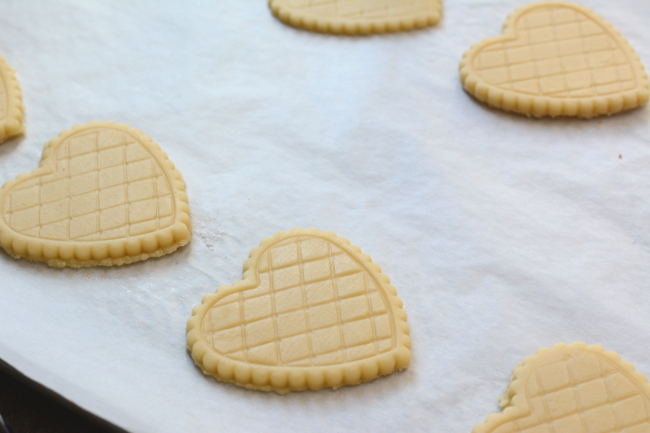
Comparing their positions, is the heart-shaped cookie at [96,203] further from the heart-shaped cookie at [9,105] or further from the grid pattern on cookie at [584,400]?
the grid pattern on cookie at [584,400]

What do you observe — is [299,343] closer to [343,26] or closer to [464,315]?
[464,315]

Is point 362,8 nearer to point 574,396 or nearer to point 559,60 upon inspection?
point 559,60

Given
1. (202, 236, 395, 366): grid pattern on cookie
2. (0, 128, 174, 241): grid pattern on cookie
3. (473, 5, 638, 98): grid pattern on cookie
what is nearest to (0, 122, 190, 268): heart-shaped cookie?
(0, 128, 174, 241): grid pattern on cookie

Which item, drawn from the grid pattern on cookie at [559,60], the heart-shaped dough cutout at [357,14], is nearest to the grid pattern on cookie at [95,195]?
the heart-shaped dough cutout at [357,14]

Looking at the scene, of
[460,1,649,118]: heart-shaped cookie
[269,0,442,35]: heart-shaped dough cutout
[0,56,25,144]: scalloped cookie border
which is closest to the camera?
[0,56,25,144]: scalloped cookie border

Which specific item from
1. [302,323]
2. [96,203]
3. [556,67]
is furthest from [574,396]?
[96,203]

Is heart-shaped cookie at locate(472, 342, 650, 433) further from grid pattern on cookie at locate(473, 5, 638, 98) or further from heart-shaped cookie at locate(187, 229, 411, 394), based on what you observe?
grid pattern on cookie at locate(473, 5, 638, 98)
